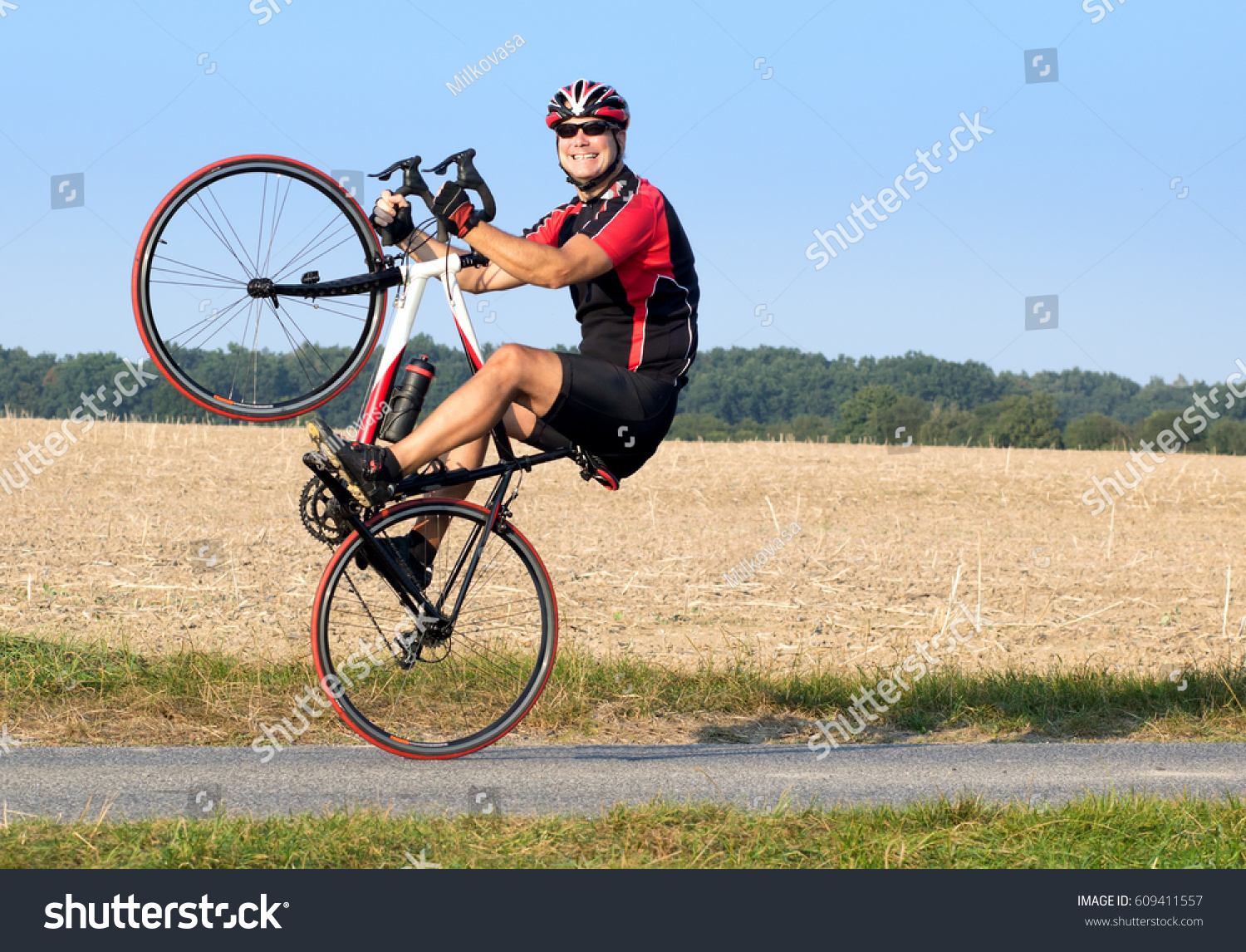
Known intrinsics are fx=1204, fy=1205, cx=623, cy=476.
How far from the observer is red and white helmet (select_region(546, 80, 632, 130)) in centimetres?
582

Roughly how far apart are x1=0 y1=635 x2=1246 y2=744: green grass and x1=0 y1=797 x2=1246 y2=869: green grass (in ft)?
8.09

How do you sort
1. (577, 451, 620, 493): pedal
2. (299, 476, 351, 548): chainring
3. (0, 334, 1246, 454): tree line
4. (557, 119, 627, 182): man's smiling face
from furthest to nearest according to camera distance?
1. (0, 334, 1246, 454): tree line
2. (577, 451, 620, 493): pedal
3. (557, 119, 627, 182): man's smiling face
4. (299, 476, 351, 548): chainring

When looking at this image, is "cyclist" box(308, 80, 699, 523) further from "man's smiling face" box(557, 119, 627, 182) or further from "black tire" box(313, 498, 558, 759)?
"black tire" box(313, 498, 558, 759)

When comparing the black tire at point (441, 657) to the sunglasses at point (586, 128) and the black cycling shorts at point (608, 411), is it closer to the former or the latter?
the black cycling shorts at point (608, 411)

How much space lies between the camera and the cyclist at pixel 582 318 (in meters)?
5.42

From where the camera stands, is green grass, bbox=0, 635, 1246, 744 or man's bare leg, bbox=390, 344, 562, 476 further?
green grass, bbox=0, 635, 1246, 744

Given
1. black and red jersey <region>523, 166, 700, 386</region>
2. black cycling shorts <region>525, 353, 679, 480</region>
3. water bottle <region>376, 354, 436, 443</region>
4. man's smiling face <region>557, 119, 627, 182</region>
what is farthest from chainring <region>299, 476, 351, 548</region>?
man's smiling face <region>557, 119, 627, 182</region>

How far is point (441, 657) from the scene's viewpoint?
657cm

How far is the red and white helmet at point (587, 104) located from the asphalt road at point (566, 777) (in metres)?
3.25

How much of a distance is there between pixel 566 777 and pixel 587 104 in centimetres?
333

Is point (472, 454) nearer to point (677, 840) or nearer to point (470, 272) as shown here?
point (470, 272)

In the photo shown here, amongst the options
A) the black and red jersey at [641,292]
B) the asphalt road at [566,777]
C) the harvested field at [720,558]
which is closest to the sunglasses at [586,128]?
the black and red jersey at [641,292]

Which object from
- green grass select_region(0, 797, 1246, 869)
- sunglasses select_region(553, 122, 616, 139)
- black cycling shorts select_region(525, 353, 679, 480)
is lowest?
green grass select_region(0, 797, 1246, 869)

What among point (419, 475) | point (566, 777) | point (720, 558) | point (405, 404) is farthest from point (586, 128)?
point (720, 558)
